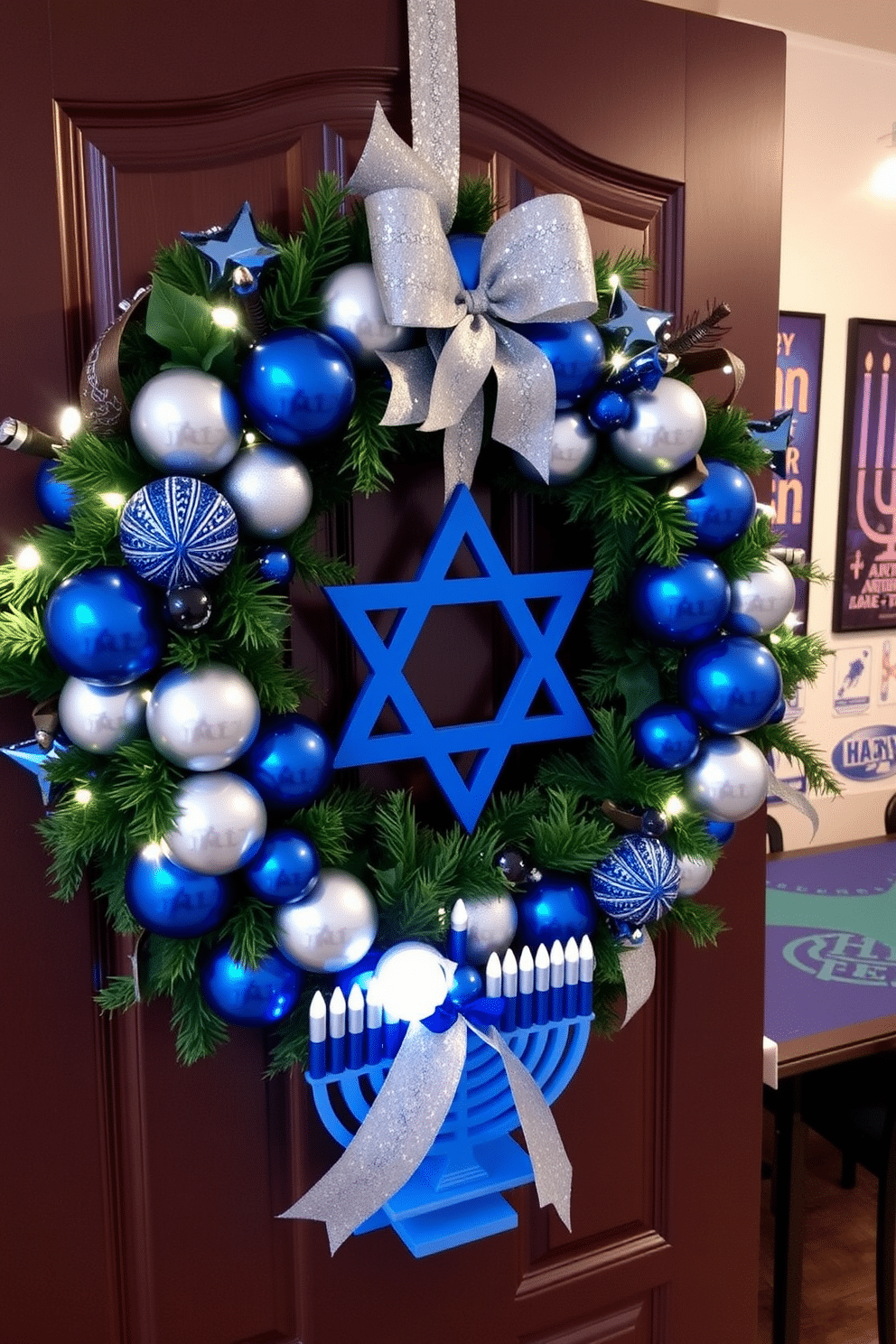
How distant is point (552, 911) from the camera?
2.53ft

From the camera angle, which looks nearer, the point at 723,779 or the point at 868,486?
the point at 723,779

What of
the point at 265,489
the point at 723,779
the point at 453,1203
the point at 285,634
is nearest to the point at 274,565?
the point at 265,489

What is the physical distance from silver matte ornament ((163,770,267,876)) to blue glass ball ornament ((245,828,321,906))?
2cm

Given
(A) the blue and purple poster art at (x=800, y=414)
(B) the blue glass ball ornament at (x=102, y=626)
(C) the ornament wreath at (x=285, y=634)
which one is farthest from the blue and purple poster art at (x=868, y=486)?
(B) the blue glass ball ornament at (x=102, y=626)

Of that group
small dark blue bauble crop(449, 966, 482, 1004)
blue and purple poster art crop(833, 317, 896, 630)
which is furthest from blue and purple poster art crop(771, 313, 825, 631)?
small dark blue bauble crop(449, 966, 482, 1004)

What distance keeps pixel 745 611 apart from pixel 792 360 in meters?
2.00

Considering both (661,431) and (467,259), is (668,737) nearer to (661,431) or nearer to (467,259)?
(661,431)

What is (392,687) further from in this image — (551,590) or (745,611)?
(745,611)

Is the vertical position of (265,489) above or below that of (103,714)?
above

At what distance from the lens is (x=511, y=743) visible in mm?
820

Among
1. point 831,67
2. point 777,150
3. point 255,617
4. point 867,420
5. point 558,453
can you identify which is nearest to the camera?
point 255,617

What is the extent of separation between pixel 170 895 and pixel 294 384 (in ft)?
1.05

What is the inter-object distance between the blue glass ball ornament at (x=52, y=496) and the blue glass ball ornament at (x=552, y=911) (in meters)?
0.42

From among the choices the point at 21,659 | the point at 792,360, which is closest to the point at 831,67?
the point at 792,360
